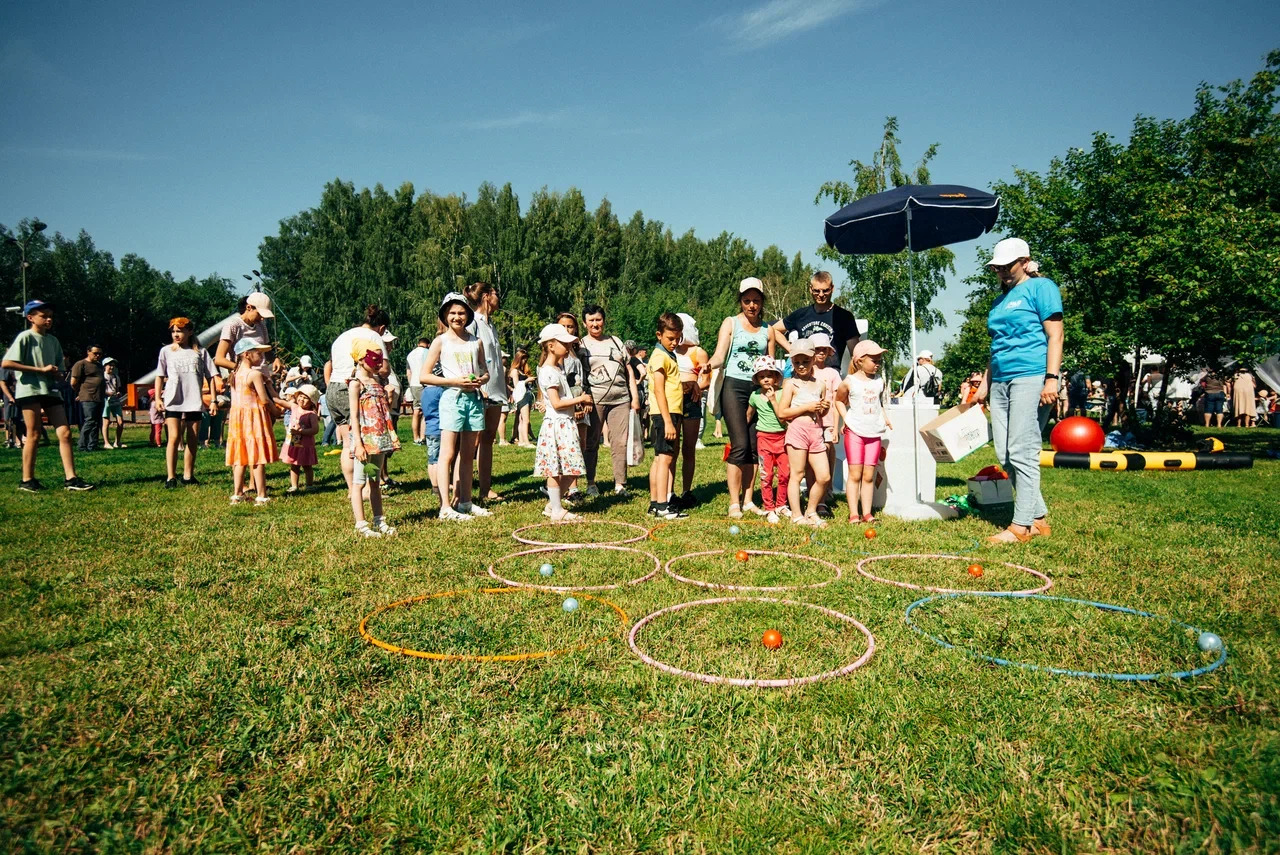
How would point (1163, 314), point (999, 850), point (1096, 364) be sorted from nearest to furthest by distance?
point (999, 850) → point (1163, 314) → point (1096, 364)

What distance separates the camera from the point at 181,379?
30.4 ft

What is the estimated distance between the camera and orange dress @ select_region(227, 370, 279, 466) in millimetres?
7977

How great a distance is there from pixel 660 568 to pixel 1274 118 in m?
24.8

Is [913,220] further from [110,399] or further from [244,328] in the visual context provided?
[110,399]

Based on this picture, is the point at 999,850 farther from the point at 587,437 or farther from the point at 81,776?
the point at 587,437

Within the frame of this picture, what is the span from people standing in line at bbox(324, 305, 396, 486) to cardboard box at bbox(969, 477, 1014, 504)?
6.03 m

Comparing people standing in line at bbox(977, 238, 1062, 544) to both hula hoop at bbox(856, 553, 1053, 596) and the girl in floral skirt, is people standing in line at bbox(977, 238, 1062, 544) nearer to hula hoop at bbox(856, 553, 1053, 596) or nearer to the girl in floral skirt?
hula hoop at bbox(856, 553, 1053, 596)

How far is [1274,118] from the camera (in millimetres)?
20188

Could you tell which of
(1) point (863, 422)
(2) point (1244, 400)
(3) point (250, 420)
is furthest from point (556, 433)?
(2) point (1244, 400)

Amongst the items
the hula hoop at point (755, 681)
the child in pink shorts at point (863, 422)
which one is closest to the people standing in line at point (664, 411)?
the child in pink shorts at point (863, 422)

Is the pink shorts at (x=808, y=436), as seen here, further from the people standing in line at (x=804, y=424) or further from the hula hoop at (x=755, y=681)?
the hula hoop at (x=755, y=681)

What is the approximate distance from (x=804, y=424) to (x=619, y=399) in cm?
234

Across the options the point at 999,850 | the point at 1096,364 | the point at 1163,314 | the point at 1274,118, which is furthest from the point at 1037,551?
the point at 1274,118

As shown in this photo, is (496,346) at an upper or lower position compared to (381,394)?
upper
